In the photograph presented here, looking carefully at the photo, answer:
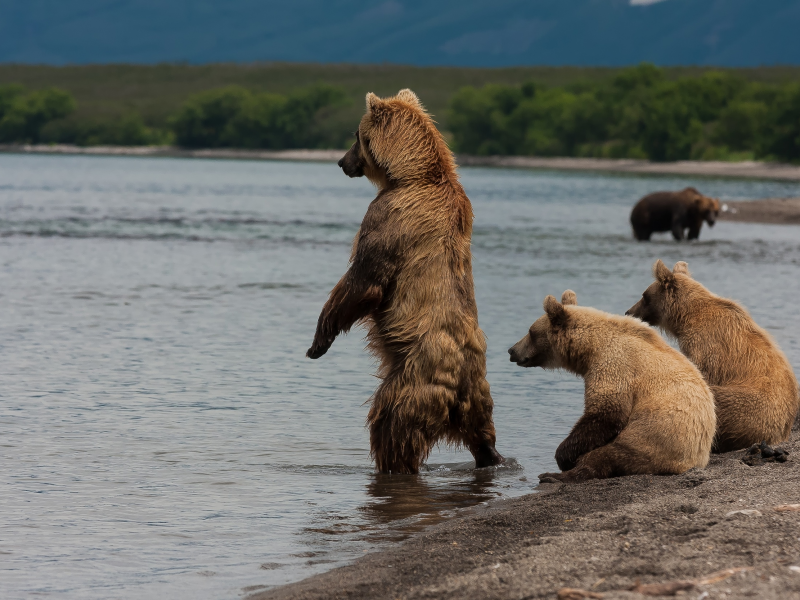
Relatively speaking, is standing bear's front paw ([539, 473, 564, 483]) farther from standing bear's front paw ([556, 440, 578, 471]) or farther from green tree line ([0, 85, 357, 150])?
green tree line ([0, 85, 357, 150])

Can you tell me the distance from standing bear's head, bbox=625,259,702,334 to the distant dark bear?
2082 centimetres

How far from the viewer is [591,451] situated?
20.6ft

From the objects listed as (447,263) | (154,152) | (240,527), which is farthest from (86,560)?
(154,152)

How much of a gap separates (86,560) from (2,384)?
4.70 m

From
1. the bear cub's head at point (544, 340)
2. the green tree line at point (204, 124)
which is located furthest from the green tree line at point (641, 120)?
the bear cub's head at point (544, 340)

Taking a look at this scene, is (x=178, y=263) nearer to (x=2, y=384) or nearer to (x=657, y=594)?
(x=2, y=384)

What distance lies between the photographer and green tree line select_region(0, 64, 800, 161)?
3563 inches

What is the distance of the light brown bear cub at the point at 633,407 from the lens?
609 centimetres

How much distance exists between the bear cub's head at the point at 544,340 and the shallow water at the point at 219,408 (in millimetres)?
733

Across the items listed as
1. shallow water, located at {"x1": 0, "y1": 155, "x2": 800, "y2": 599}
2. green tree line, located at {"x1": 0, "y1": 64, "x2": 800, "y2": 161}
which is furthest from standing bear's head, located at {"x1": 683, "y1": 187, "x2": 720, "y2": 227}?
green tree line, located at {"x1": 0, "y1": 64, "x2": 800, "y2": 161}

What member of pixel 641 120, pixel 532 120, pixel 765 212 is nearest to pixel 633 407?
pixel 765 212

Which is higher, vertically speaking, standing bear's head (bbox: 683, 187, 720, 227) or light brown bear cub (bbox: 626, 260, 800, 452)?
standing bear's head (bbox: 683, 187, 720, 227)

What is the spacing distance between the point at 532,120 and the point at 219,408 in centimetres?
10670

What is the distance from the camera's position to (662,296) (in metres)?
7.32
